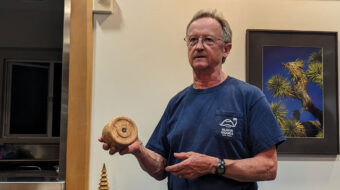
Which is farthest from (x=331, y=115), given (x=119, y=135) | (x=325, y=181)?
(x=119, y=135)

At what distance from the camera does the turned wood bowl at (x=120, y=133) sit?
3.18ft

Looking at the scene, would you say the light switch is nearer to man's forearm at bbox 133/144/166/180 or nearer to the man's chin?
the man's chin

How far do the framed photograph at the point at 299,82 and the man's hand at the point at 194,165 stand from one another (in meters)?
0.64

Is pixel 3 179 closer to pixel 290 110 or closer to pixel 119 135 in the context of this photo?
pixel 119 135

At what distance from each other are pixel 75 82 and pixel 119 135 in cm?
49

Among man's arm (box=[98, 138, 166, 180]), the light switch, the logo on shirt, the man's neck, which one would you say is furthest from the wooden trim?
the logo on shirt

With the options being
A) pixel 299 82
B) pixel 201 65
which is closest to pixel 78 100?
pixel 201 65

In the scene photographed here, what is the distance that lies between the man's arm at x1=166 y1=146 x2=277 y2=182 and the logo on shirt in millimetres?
90

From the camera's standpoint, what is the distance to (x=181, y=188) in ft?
3.54

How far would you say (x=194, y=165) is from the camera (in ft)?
3.10

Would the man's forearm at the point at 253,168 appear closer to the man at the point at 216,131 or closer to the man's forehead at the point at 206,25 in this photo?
the man at the point at 216,131

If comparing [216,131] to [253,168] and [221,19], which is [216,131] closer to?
[253,168]

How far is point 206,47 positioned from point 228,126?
273mm

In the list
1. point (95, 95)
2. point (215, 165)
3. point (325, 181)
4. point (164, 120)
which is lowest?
point (325, 181)
